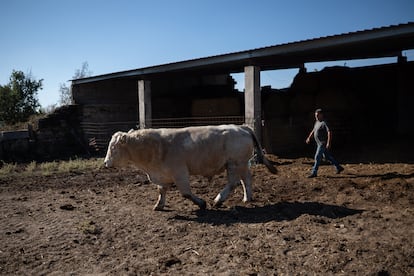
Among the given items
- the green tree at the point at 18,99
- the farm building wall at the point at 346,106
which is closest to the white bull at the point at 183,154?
the farm building wall at the point at 346,106

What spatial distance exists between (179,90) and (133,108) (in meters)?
3.29

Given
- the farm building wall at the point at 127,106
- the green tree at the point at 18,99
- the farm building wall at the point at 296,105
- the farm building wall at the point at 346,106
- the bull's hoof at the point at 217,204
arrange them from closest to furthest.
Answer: the bull's hoof at the point at 217,204 → the farm building wall at the point at 346,106 → the farm building wall at the point at 296,105 → the farm building wall at the point at 127,106 → the green tree at the point at 18,99

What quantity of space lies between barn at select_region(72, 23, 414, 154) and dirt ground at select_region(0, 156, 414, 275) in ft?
12.6

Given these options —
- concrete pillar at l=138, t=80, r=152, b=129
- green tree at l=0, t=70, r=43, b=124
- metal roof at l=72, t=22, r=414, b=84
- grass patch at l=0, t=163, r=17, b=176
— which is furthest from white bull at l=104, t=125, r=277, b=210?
green tree at l=0, t=70, r=43, b=124

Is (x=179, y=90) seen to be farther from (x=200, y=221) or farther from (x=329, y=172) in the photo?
(x=200, y=221)

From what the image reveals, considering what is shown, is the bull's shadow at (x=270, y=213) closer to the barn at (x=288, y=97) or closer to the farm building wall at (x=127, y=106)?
the barn at (x=288, y=97)

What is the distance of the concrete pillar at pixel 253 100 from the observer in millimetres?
11266

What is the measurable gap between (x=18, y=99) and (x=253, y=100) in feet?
79.9

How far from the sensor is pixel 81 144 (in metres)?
17.4

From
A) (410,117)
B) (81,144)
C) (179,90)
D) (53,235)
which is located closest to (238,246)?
(53,235)

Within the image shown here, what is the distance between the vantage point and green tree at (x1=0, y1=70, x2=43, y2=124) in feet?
91.1

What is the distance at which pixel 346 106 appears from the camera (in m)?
13.9

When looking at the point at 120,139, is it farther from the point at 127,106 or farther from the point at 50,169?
the point at 127,106

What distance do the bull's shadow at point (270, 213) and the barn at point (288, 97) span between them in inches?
188
